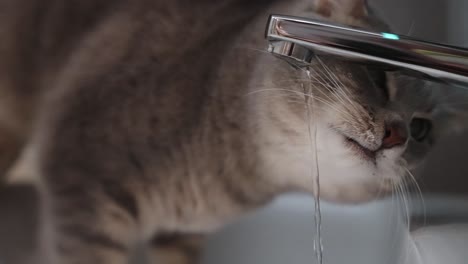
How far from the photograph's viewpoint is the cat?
86cm

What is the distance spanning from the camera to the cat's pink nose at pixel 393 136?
2.73 feet

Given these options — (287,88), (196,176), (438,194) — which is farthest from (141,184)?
(438,194)

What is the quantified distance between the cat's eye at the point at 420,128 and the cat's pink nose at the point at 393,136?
2.4 inches

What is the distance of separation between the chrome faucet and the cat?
20 cm

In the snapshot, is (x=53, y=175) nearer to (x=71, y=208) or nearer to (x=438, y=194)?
(x=71, y=208)

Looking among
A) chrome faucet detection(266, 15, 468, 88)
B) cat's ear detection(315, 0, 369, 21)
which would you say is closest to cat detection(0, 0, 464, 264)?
cat's ear detection(315, 0, 369, 21)

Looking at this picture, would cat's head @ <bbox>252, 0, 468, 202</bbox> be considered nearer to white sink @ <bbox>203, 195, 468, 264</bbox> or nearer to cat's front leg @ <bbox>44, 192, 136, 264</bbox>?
white sink @ <bbox>203, 195, 468, 264</bbox>

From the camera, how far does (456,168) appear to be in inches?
36.4

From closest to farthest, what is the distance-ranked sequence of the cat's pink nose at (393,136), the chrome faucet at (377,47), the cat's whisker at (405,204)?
the chrome faucet at (377,47) < the cat's pink nose at (393,136) < the cat's whisker at (405,204)

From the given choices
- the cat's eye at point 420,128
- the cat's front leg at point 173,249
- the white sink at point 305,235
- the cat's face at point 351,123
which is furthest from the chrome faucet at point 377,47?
the cat's front leg at point 173,249

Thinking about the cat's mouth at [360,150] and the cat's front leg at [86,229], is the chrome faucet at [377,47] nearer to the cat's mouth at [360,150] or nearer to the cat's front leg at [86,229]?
the cat's mouth at [360,150]

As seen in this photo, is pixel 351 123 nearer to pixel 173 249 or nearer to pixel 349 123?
pixel 349 123

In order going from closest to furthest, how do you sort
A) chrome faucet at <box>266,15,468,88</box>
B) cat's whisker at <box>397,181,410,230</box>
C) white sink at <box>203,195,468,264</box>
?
1. chrome faucet at <box>266,15,468,88</box>
2. cat's whisker at <box>397,181,410,230</box>
3. white sink at <box>203,195,468,264</box>

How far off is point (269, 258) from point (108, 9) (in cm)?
57
